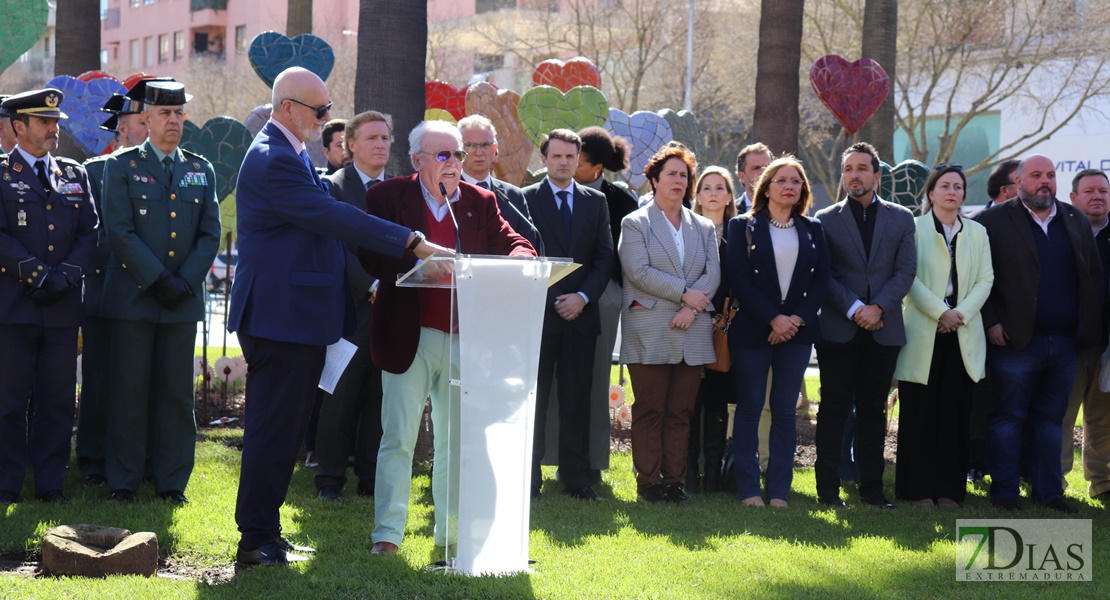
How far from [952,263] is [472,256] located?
431 centimetres

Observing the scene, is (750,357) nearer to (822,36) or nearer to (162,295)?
(162,295)

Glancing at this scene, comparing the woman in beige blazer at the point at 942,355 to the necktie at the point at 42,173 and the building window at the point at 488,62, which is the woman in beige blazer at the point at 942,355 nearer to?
the necktie at the point at 42,173

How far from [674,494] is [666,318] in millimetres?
1161

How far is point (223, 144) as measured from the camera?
11070 mm

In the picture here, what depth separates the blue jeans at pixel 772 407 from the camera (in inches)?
312

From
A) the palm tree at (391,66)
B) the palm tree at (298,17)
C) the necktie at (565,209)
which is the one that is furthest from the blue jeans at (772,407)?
the palm tree at (298,17)

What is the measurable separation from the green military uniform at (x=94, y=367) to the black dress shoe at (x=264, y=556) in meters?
2.50

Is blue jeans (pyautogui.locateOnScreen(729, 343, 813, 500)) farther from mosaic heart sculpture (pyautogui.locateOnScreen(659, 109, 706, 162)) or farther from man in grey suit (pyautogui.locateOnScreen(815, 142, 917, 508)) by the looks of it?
mosaic heart sculpture (pyautogui.locateOnScreen(659, 109, 706, 162))

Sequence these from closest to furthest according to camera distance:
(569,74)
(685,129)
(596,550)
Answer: (596,550) → (685,129) → (569,74)

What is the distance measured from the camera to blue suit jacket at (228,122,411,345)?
5.40 m

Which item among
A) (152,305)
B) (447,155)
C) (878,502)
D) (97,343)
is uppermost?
(447,155)

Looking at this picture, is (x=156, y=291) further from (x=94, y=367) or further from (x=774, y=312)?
(x=774, y=312)

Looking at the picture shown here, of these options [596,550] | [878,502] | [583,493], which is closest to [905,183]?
[878,502]

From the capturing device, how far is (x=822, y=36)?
85.1 feet
